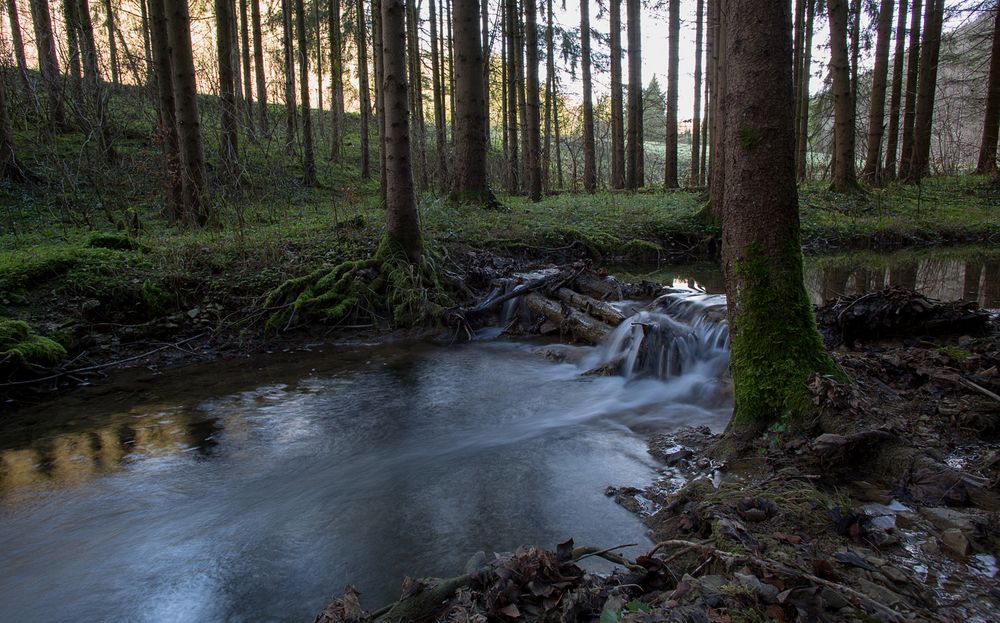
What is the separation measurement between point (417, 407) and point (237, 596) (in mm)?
3302

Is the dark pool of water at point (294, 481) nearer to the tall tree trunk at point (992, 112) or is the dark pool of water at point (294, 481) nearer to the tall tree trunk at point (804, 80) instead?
the tall tree trunk at point (992, 112)

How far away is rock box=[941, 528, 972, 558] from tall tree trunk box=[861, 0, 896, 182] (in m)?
19.2

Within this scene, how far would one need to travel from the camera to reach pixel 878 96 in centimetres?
1819

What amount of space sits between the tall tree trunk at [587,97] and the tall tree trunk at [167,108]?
14462 millimetres

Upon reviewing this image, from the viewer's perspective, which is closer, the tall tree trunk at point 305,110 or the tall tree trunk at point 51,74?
the tall tree trunk at point 51,74

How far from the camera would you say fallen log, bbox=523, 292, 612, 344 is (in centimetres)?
→ 821

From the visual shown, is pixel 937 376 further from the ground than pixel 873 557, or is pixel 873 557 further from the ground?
pixel 937 376

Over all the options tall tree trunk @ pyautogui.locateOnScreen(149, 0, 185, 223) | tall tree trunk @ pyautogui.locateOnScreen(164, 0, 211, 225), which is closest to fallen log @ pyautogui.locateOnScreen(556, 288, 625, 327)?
tall tree trunk @ pyautogui.locateOnScreen(164, 0, 211, 225)

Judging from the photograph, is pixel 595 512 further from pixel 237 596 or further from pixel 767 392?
pixel 237 596

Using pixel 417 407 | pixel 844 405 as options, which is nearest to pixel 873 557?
pixel 844 405

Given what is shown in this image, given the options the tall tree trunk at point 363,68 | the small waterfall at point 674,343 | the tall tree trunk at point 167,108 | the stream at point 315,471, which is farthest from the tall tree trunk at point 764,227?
the tall tree trunk at point 363,68

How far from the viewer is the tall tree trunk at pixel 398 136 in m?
8.76

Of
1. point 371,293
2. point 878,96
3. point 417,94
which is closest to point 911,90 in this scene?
point 878,96

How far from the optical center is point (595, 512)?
3.91 m
